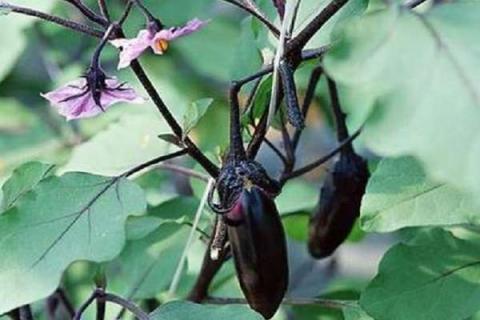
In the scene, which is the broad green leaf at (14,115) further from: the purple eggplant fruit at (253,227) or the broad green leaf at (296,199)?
the purple eggplant fruit at (253,227)

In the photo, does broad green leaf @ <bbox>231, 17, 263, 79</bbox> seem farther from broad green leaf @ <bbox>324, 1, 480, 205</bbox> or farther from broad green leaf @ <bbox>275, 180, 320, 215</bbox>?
broad green leaf @ <bbox>324, 1, 480, 205</bbox>

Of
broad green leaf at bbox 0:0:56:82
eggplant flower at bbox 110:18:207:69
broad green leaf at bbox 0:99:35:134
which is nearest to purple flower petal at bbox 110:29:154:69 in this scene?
eggplant flower at bbox 110:18:207:69

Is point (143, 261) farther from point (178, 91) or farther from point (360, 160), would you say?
point (178, 91)

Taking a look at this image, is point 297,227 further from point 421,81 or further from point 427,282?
point 421,81

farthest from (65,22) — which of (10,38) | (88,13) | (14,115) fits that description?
(14,115)

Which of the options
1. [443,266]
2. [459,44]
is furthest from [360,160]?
[459,44]

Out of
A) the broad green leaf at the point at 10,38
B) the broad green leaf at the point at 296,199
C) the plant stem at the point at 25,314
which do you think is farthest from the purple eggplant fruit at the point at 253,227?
the broad green leaf at the point at 10,38
